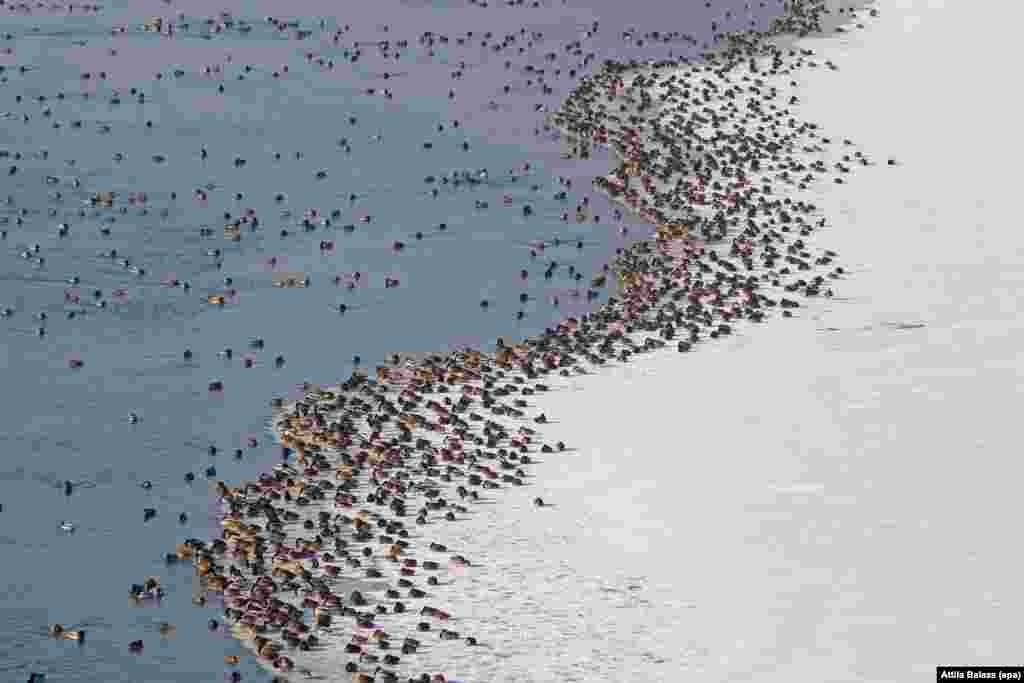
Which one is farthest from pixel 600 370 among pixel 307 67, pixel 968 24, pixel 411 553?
pixel 968 24
